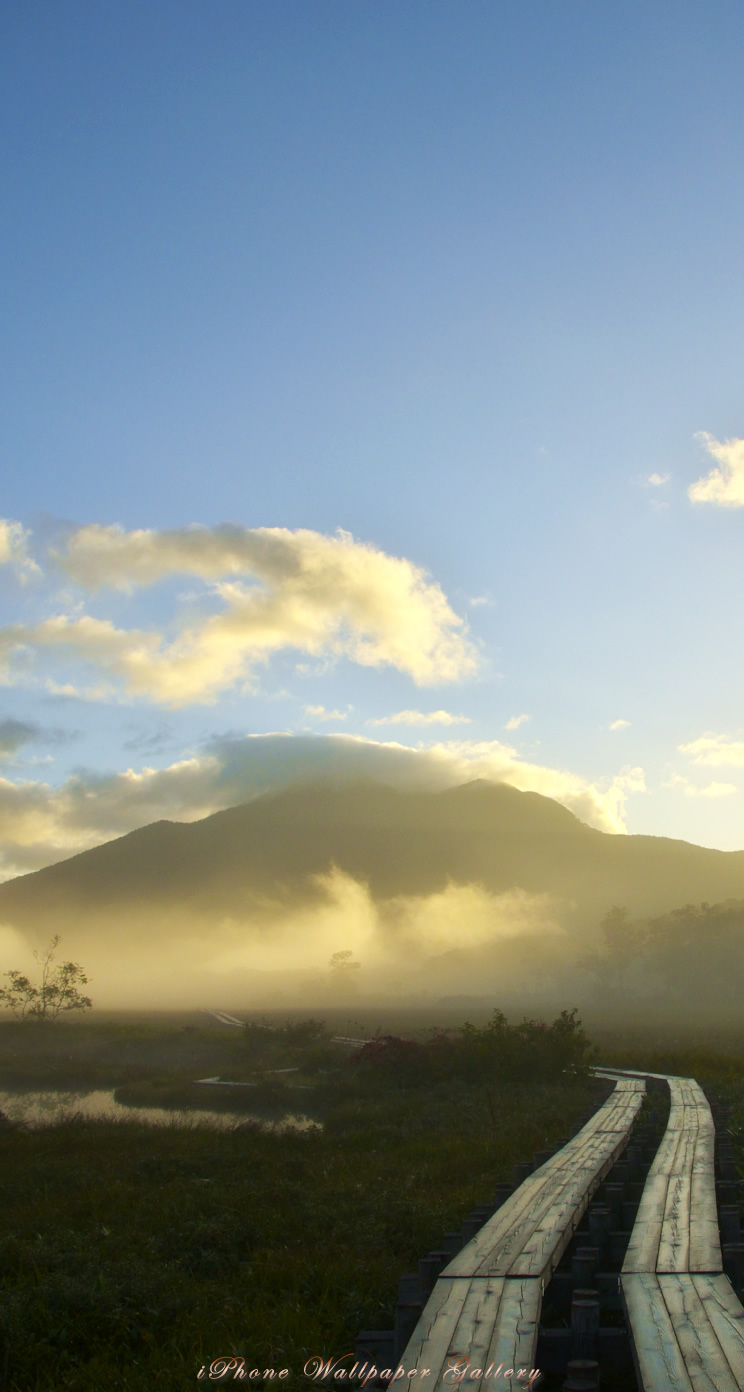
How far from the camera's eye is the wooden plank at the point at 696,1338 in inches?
209

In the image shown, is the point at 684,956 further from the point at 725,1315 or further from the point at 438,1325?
A: the point at 438,1325

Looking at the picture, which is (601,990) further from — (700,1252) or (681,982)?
(700,1252)

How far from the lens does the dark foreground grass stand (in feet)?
27.3

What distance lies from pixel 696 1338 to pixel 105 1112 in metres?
33.9

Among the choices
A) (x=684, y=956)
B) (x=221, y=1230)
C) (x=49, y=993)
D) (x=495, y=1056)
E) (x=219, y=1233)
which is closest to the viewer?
(x=219, y=1233)

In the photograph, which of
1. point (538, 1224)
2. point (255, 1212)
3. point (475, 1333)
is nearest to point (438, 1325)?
point (475, 1333)

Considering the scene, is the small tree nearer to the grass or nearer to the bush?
the bush

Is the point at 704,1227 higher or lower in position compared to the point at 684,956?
higher

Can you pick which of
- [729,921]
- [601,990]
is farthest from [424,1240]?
[601,990]

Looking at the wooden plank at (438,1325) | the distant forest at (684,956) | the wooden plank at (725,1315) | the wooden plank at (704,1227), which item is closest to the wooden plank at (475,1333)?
the wooden plank at (438,1325)

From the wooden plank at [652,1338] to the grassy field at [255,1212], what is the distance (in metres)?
2.78

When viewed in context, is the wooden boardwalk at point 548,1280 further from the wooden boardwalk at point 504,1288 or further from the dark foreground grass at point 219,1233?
the dark foreground grass at point 219,1233

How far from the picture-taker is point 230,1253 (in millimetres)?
11836

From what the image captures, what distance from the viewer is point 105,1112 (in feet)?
113
